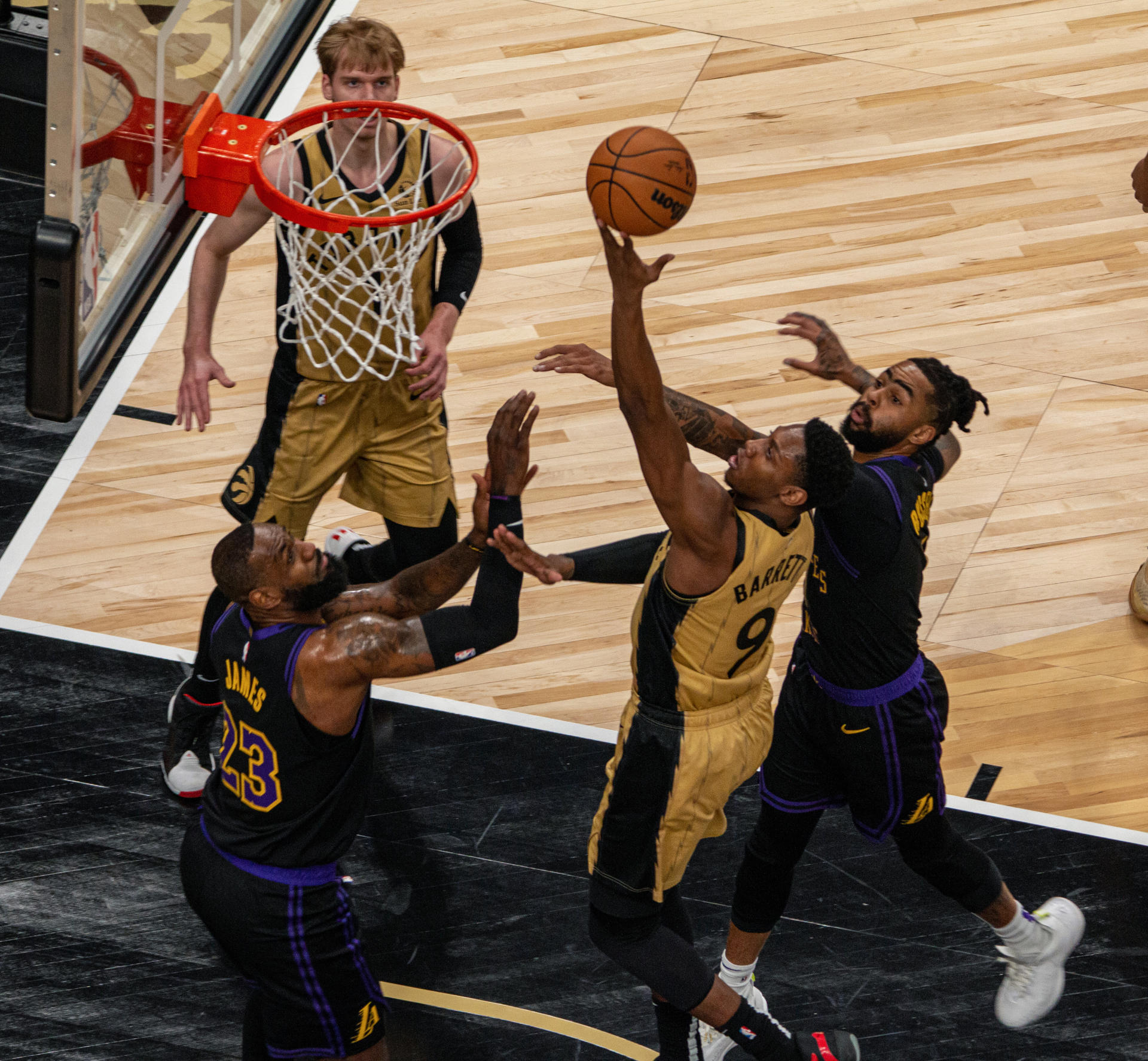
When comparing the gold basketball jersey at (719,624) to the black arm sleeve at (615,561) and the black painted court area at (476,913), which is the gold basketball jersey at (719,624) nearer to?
the black arm sleeve at (615,561)

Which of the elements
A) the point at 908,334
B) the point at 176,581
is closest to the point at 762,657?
the point at 176,581

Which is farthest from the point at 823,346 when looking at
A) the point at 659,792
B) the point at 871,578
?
the point at 659,792

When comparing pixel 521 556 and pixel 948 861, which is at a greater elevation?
pixel 521 556

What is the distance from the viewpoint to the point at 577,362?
15.3 ft

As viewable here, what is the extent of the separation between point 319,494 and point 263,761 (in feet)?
3.98

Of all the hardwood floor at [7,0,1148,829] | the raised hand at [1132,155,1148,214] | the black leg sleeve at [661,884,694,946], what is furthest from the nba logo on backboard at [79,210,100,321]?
the raised hand at [1132,155,1148,214]

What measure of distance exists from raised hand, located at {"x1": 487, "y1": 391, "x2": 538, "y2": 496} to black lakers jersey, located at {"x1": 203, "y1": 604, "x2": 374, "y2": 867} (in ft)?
1.96

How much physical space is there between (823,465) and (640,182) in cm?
82

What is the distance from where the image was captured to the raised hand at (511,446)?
4414 millimetres

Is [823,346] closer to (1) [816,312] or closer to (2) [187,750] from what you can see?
(1) [816,312]

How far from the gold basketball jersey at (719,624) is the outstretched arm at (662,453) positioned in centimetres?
5

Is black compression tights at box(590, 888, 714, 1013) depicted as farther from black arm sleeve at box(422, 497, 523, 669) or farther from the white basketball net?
the white basketball net

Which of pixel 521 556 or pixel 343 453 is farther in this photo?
pixel 343 453

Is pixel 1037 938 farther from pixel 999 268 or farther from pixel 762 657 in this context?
pixel 999 268
